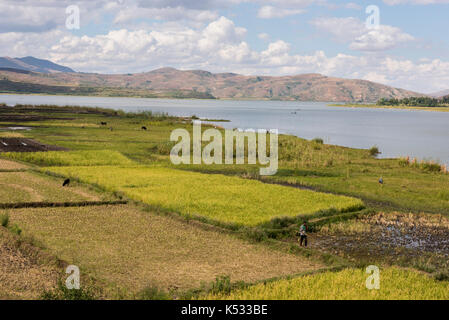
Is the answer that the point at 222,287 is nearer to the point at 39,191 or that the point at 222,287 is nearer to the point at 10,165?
the point at 39,191

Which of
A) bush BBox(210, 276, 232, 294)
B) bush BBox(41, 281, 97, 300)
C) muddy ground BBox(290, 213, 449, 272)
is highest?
bush BBox(41, 281, 97, 300)

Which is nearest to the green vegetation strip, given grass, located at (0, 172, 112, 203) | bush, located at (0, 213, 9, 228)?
grass, located at (0, 172, 112, 203)

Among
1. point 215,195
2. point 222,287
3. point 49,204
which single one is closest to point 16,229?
point 49,204

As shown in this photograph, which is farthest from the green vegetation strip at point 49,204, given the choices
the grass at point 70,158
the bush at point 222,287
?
the grass at point 70,158

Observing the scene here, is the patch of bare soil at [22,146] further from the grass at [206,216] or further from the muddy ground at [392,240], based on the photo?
the muddy ground at [392,240]

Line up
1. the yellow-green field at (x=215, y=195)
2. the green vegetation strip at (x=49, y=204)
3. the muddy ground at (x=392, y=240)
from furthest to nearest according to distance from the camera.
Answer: the green vegetation strip at (x=49, y=204) < the yellow-green field at (x=215, y=195) < the muddy ground at (x=392, y=240)

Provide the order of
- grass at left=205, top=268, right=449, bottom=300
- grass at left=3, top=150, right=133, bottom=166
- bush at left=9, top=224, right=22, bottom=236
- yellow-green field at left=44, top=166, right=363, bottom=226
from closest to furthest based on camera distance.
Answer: grass at left=205, top=268, right=449, bottom=300 → bush at left=9, top=224, right=22, bottom=236 → yellow-green field at left=44, top=166, right=363, bottom=226 → grass at left=3, top=150, right=133, bottom=166

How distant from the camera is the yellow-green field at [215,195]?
2500 cm

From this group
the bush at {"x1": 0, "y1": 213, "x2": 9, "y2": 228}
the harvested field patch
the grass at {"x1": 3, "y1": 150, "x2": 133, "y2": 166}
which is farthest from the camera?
the grass at {"x1": 3, "y1": 150, "x2": 133, "y2": 166}

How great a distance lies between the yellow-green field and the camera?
25.0m

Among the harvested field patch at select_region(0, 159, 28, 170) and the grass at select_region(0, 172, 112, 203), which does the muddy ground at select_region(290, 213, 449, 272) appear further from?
the harvested field patch at select_region(0, 159, 28, 170)

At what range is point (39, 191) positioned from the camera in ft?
97.3

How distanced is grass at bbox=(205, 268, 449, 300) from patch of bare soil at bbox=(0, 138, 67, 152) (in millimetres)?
40907

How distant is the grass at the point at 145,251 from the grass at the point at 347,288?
144 cm
